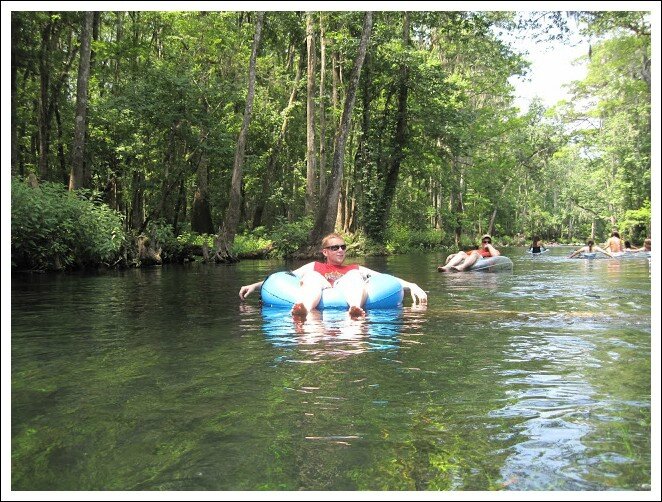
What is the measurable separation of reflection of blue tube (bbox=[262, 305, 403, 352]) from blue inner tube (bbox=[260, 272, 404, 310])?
0.28 ft

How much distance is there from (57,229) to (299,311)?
984cm

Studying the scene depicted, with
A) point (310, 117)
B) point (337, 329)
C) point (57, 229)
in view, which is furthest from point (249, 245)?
point (337, 329)

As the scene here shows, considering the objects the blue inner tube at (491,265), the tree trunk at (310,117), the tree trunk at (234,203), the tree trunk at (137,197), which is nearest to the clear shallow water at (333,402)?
the blue inner tube at (491,265)

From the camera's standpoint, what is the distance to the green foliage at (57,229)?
46.4ft

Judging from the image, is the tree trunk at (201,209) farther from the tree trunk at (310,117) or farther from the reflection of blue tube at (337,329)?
the reflection of blue tube at (337,329)

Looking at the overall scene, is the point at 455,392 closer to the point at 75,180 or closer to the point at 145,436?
the point at 145,436

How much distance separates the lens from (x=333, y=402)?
12.2 feet

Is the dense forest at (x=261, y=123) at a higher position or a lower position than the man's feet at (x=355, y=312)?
higher

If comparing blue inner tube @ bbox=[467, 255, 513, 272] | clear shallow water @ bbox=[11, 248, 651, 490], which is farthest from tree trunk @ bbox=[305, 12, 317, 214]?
clear shallow water @ bbox=[11, 248, 651, 490]

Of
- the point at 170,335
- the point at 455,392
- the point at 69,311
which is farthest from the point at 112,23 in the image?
the point at 455,392

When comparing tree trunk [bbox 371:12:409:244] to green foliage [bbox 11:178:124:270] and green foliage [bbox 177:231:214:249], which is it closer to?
green foliage [bbox 177:231:214:249]

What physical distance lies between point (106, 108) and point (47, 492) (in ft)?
68.1

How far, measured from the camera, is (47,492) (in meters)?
2.43

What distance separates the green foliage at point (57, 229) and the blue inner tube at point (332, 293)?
7591 mm
